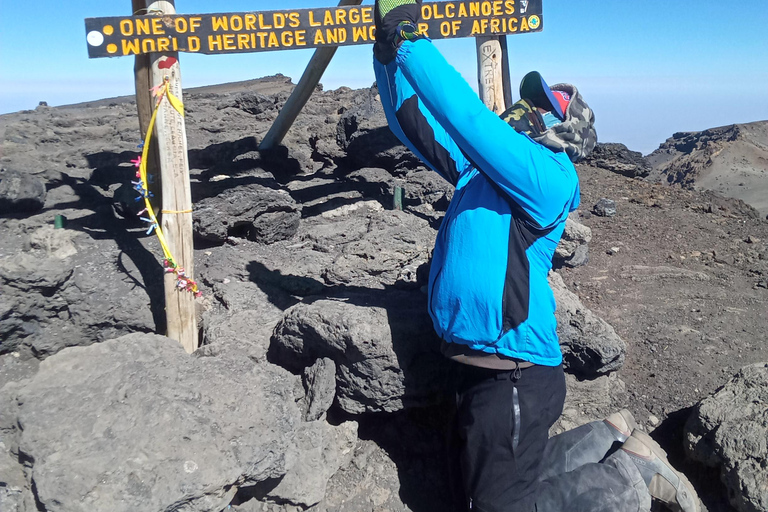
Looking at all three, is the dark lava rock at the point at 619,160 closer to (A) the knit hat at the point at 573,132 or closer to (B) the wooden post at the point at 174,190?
(A) the knit hat at the point at 573,132

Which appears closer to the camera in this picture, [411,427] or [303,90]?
[411,427]

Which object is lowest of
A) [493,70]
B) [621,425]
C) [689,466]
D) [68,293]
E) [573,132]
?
[689,466]

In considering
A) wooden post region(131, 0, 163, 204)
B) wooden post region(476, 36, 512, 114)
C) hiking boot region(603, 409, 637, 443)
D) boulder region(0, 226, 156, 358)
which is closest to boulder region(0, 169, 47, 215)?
boulder region(0, 226, 156, 358)

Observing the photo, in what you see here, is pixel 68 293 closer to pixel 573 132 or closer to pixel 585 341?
pixel 573 132

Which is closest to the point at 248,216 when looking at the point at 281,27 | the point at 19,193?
the point at 281,27

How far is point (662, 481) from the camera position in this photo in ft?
8.29

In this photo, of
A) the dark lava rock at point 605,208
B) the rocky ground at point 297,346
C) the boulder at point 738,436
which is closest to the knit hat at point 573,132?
the rocky ground at point 297,346

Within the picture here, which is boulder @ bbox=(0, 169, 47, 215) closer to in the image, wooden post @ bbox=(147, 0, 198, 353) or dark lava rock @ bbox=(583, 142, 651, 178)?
wooden post @ bbox=(147, 0, 198, 353)

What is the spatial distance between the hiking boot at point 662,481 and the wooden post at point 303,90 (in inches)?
132

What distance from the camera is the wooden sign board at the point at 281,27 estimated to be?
341cm

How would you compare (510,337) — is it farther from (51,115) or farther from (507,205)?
(51,115)

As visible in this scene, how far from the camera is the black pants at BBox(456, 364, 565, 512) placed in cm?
232

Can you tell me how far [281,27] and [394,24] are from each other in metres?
1.79

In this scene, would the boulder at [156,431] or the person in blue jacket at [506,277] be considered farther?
the person in blue jacket at [506,277]
